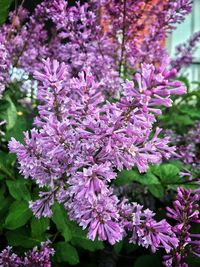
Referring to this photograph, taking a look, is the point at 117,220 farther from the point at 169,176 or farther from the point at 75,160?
the point at 169,176

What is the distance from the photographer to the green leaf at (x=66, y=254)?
1.81 meters

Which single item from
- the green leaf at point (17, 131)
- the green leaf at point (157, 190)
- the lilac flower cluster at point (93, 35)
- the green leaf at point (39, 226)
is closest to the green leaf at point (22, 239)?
the green leaf at point (39, 226)

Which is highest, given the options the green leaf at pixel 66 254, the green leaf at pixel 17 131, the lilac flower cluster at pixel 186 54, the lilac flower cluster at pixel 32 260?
the lilac flower cluster at pixel 186 54

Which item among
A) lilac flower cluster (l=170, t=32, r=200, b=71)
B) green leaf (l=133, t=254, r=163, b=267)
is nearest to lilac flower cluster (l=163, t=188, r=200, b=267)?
green leaf (l=133, t=254, r=163, b=267)

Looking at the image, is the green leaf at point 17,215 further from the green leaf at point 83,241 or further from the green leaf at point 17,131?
the green leaf at point 17,131

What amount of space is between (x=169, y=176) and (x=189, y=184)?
0.68 feet

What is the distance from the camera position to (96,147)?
1213 mm

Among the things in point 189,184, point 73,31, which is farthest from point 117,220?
point 73,31

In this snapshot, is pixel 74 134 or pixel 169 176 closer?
pixel 74 134

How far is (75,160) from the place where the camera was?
1273 millimetres

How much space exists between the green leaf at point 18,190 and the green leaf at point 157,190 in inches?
22.3

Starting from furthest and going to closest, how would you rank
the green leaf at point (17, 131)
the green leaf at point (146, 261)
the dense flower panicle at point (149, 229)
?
the green leaf at point (146, 261), the green leaf at point (17, 131), the dense flower panicle at point (149, 229)

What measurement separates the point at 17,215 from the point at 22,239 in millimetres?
184

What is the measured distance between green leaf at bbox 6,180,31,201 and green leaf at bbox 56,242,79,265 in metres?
0.30
